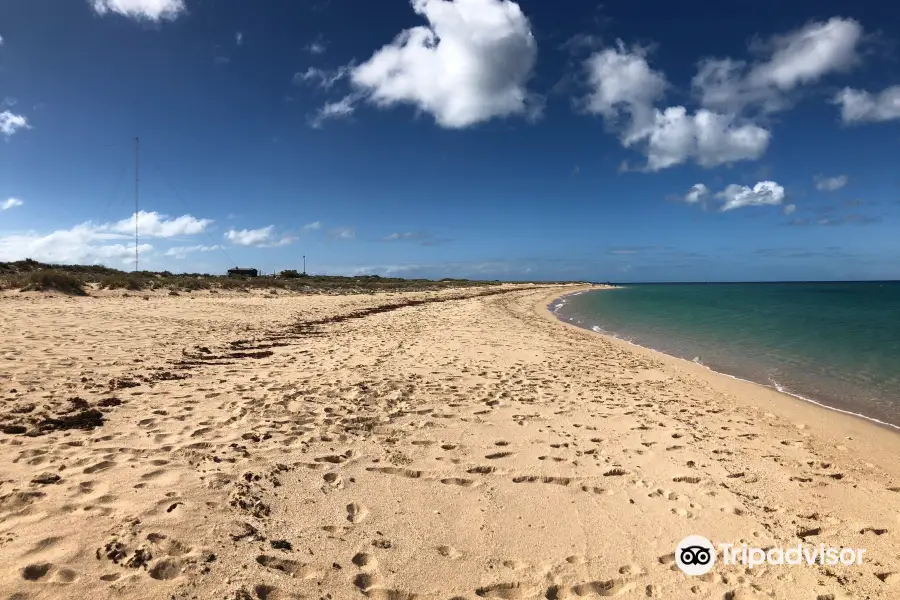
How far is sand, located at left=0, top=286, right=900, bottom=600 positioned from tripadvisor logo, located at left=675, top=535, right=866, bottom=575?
8 centimetres

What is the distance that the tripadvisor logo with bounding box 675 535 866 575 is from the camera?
377 cm

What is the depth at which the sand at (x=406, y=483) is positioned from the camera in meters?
3.25

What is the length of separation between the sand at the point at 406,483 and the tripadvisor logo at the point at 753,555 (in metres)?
0.08

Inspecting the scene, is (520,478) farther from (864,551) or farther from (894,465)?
(894,465)

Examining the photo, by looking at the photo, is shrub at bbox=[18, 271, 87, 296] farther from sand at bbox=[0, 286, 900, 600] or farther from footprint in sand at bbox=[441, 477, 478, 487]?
footprint in sand at bbox=[441, 477, 478, 487]

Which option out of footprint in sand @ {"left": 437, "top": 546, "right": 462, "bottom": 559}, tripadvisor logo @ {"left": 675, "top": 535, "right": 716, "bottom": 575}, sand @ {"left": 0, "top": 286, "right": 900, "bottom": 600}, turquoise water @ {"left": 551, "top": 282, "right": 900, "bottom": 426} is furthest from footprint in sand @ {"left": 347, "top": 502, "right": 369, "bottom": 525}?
turquoise water @ {"left": 551, "top": 282, "right": 900, "bottom": 426}

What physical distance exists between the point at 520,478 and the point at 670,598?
73.8 inches

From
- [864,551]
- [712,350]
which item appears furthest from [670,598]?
[712,350]

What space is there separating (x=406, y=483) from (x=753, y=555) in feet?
10.4

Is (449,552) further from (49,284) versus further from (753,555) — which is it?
(49,284)

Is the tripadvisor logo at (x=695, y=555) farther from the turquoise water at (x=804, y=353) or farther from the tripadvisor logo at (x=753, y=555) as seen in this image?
the turquoise water at (x=804, y=353)

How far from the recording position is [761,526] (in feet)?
14.0

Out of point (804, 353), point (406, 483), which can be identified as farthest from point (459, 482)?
point (804, 353)

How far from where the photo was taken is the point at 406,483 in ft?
15.5
